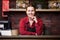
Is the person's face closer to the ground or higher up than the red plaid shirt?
higher up

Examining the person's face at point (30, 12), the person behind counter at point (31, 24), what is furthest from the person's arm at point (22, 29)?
the person's face at point (30, 12)

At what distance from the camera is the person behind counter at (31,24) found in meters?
2.34

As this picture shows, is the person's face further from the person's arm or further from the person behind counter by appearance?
the person's arm

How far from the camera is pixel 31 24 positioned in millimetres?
2408

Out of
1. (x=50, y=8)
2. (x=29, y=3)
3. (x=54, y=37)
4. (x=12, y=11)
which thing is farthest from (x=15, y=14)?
(x=54, y=37)

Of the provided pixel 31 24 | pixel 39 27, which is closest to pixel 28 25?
pixel 31 24

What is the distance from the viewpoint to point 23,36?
7.07 feet

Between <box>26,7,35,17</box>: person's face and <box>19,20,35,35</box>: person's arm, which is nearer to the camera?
<box>19,20,35,35</box>: person's arm

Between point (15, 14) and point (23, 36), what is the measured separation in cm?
58

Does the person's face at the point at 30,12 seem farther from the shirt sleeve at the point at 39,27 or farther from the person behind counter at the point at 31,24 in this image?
the shirt sleeve at the point at 39,27

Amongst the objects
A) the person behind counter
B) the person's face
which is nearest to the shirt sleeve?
the person behind counter

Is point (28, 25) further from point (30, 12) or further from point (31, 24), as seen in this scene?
point (30, 12)

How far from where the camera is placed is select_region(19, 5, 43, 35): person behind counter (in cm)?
234

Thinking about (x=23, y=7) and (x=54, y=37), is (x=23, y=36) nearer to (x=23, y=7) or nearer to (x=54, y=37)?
(x=54, y=37)
